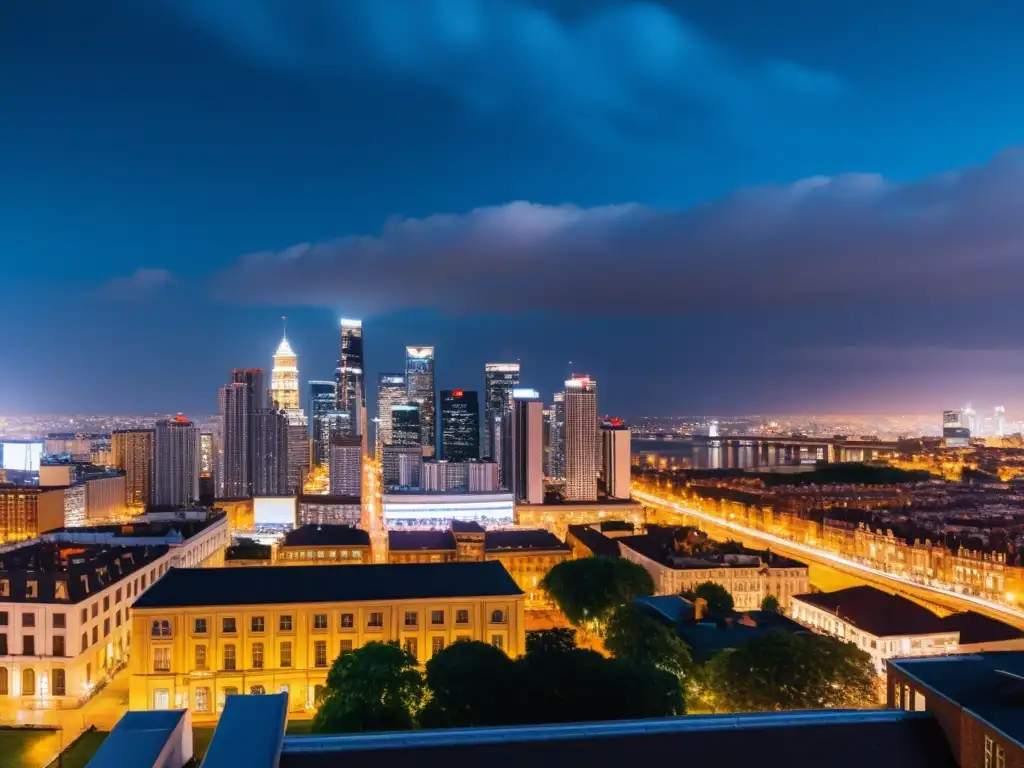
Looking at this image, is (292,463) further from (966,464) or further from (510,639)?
(966,464)

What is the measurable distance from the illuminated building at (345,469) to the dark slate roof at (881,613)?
55.6 m

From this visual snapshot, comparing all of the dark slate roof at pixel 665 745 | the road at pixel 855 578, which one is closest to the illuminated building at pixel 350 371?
the road at pixel 855 578

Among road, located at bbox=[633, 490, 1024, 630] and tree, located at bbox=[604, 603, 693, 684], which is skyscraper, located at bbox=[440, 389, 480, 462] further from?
tree, located at bbox=[604, 603, 693, 684]

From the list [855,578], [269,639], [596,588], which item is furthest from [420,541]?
[855,578]

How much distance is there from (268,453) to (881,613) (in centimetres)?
6845

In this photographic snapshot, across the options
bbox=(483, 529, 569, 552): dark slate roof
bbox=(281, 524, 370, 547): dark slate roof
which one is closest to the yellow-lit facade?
bbox=(281, 524, 370, 547): dark slate roof

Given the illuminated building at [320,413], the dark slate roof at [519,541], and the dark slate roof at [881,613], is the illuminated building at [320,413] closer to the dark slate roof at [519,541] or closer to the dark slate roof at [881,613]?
the dark slate roof at [519,541]

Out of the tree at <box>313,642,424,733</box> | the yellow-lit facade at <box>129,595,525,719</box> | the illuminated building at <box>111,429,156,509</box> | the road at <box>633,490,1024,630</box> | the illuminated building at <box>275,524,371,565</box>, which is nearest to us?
the tree at <box>313,642,424,733</box>

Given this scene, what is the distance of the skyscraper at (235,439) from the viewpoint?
80.6 metres

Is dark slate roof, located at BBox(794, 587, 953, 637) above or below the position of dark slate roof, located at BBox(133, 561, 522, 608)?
below

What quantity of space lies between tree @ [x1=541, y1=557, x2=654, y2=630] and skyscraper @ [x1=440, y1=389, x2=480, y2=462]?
71.4 metres

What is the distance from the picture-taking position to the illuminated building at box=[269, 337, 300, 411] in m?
124

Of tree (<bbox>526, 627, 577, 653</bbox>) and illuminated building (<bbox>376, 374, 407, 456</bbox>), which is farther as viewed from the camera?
illuminated building (<bbox>376, 374, 407, 456</bbox>)

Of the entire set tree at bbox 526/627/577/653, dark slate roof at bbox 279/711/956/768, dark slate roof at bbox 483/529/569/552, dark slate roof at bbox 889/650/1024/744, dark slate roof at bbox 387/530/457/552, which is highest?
dark slate roof at bbox 889/650/1024/744
